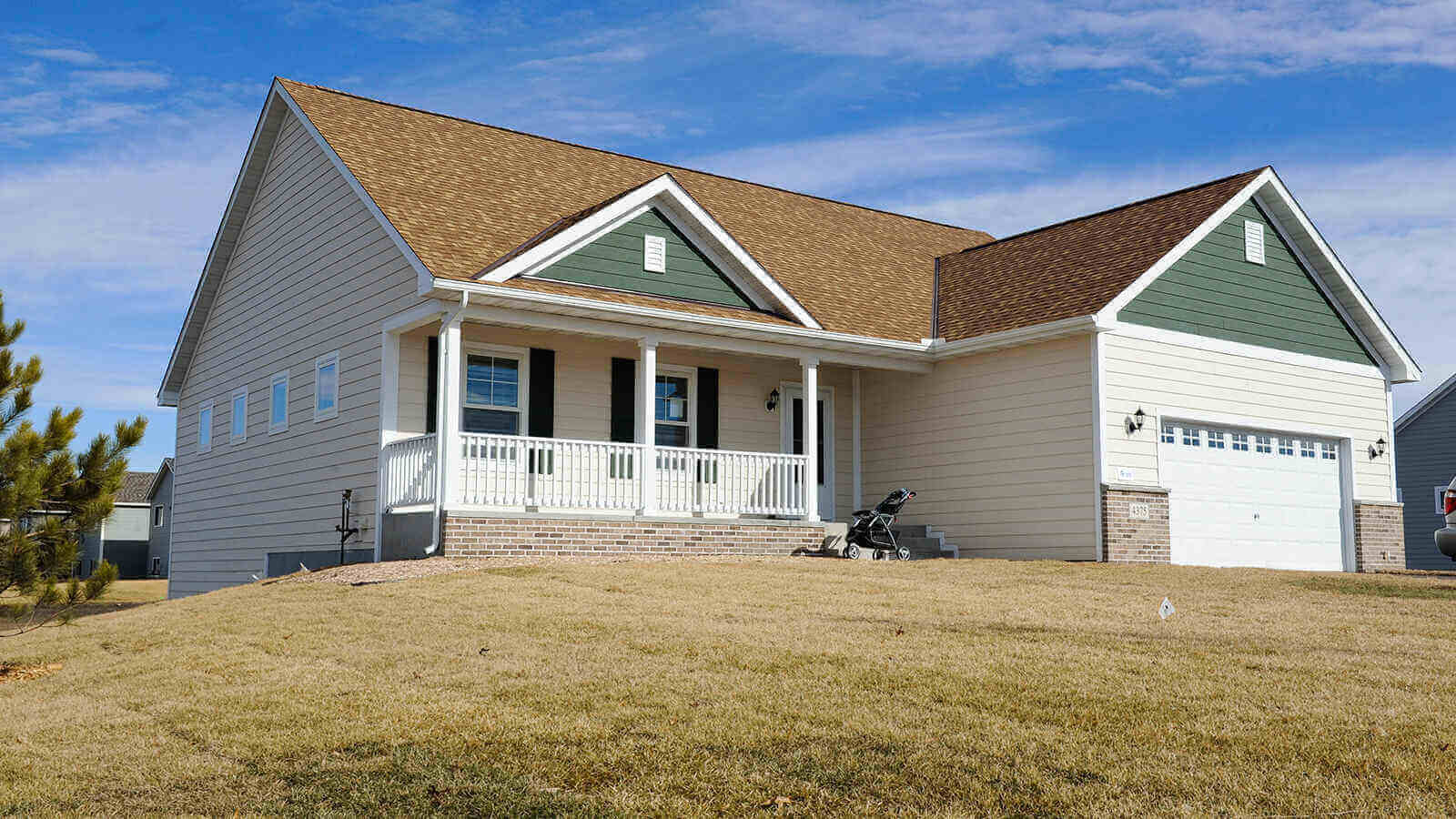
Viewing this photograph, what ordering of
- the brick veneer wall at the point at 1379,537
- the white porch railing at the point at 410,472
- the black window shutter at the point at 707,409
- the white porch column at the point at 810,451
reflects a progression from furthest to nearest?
the brick veneer wall at the point at 1379,537 < the black window shutter at the point at 707,409 < the white porch column at the point at 810,451 < the white porch railing at the point at 410,472

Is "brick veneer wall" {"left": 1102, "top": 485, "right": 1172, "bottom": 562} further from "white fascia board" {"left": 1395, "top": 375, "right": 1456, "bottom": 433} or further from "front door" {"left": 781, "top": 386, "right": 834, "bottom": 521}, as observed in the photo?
"white fascia board" {"left": 1395, "top": 375, "right": 1456, "bottom": 433}

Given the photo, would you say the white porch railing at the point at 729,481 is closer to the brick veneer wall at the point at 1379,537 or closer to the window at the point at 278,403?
the window at the point at 278,403

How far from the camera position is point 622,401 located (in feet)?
57.5

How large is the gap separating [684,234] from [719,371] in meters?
2.36

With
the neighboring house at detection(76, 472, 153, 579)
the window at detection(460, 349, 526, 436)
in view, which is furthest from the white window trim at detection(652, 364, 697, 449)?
the neighboring house at detection(76, 472, 153, 579)

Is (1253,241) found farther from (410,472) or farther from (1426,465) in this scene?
(1426,465)

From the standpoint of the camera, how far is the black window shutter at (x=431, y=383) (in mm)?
16094

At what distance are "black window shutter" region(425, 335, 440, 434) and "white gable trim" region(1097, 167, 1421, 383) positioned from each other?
875 centimetres

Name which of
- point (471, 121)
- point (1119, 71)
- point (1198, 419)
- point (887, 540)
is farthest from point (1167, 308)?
point (471, 121)

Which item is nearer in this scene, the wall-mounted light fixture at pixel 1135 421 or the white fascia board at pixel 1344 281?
the wall-mounted light fixture at pixel 1135 421

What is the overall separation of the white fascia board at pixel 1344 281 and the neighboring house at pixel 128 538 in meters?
39.5

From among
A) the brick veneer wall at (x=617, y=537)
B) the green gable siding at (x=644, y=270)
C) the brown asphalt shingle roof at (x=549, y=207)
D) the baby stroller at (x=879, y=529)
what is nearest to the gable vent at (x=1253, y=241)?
the brown asphalt shingle roof at (x=549, y=207)

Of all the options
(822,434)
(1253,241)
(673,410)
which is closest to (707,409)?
(673,410)

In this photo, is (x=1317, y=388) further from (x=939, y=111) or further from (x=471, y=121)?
(x=471, y=121)
